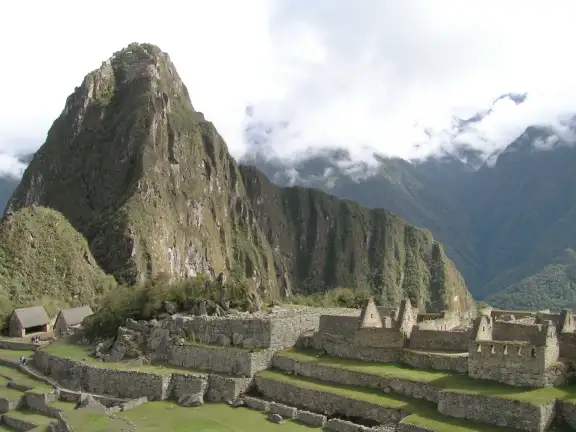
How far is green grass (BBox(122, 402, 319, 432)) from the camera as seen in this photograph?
1981 centimetres

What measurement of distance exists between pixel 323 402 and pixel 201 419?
14.1ft

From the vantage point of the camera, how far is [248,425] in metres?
20.1

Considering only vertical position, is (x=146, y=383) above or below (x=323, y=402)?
below

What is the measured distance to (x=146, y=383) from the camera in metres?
24.4

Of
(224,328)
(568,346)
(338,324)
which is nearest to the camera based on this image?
(568,346)

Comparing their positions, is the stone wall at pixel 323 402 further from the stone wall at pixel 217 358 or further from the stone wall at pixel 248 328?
the stone wall at pixel 248 328

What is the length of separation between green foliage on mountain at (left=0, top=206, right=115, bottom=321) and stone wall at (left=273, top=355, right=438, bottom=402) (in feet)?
145

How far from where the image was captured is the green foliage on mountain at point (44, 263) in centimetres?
6944

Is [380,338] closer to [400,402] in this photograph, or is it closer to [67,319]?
A: [400,402]

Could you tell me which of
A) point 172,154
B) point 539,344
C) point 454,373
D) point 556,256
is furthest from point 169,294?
point 556,256

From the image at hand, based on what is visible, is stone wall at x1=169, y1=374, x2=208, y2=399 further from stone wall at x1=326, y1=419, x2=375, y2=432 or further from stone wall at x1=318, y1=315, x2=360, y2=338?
stone wall at x1=326, y1=419, x2=375, y2=432

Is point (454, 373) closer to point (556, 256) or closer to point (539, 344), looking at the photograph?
point (539, 344)

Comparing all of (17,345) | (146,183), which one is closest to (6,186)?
(146,183)

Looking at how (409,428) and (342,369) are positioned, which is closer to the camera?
(409,428)
